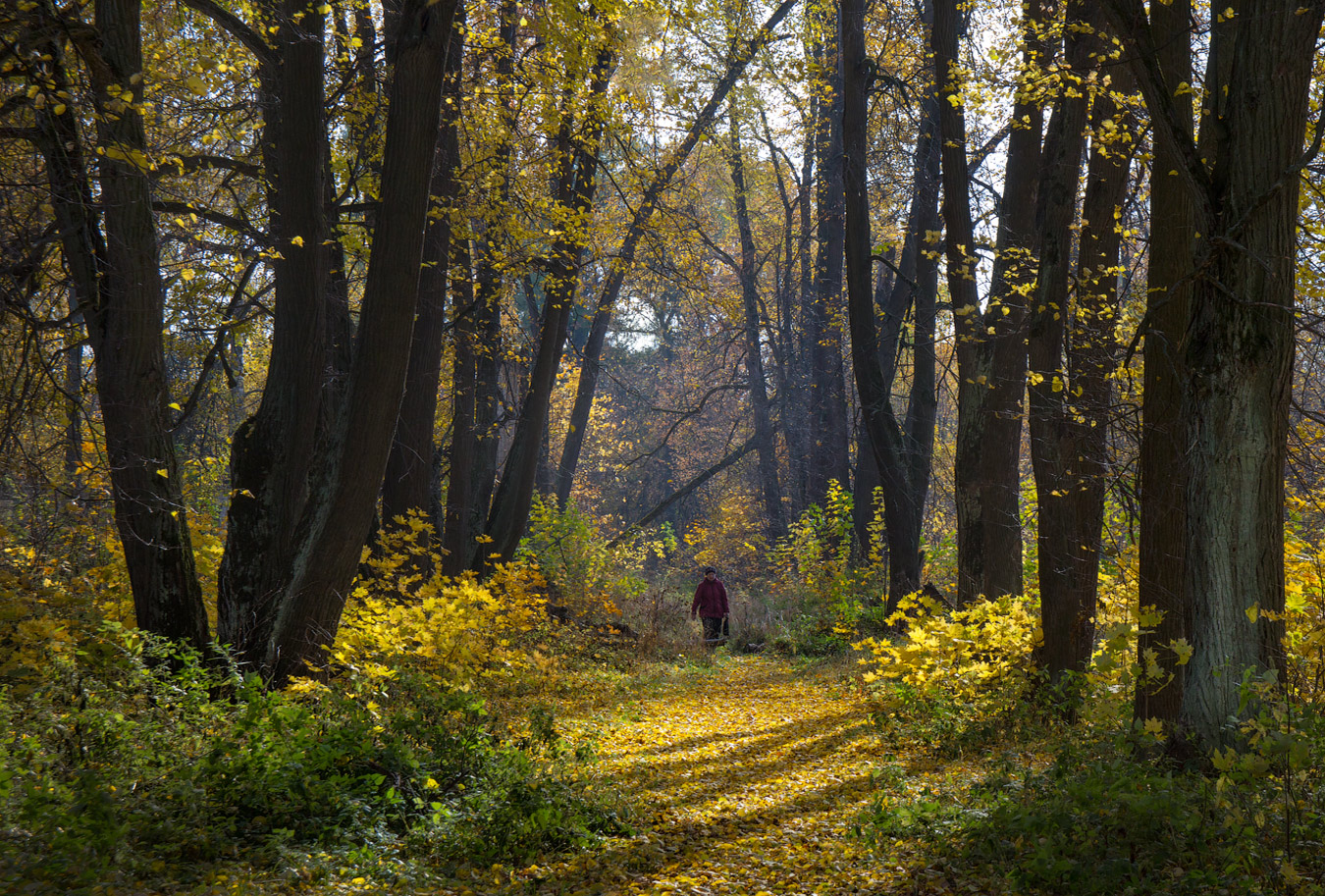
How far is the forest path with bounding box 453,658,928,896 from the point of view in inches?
168

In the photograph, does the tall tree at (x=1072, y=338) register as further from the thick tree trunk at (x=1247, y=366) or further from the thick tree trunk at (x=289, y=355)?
the thick tree trunk at (x=289, y=355)

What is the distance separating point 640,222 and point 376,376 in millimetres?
5829

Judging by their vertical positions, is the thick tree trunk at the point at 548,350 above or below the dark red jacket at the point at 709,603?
above

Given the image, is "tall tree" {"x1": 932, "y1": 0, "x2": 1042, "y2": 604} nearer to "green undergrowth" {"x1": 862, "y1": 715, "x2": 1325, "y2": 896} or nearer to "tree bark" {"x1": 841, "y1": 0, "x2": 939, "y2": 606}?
"tree bark" {"x1": 841, "y1": 0, "x2": 939, "y2": 606}

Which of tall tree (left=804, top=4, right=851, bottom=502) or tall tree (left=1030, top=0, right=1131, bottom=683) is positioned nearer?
tall tree (left=1030, top=0, right=1131, bottom=683)

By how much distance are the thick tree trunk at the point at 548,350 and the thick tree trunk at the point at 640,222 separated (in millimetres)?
775

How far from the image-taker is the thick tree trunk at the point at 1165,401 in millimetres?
4945

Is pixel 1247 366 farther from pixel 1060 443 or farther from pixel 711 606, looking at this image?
pixel 711 606

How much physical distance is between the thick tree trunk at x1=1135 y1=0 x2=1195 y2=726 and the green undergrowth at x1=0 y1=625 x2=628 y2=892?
324 cm

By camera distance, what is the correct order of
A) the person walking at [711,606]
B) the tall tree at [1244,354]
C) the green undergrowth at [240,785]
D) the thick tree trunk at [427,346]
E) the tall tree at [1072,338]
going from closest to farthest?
the green undergrowth at [240,785] → the tall tree at [1244,354] → the tall tree at [1072,338] → the thick tree trunk at [427,346] → the person walking at [711,606]

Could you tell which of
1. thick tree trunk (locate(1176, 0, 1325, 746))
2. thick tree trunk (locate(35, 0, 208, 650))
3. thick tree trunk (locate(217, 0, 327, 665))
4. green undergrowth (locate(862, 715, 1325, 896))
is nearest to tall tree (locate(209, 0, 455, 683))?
thick tree trunk (locate(217, 0, 327, 665))

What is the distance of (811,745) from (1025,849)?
343 cm

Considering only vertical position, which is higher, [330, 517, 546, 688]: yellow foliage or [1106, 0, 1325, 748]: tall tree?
[1106, 0, 1325, 748]: tall tree

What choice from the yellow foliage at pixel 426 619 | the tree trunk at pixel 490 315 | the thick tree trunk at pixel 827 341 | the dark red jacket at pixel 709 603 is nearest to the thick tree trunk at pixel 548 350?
the tree trunk at pixel 490 315
